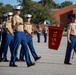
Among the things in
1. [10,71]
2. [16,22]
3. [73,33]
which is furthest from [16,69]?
[73,33]

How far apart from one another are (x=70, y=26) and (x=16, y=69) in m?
2.72

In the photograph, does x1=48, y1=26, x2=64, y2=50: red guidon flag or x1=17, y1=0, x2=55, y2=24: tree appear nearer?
x1=48, y1=26, x2=64, y2=50: red guidon flag

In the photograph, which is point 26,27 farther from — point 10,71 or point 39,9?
point 39,9

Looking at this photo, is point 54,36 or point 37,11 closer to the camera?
point 54,36

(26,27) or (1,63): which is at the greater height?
(26,27)

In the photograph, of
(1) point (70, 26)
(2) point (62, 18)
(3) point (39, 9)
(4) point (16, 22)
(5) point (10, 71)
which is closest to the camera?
(5) point (10, 71)

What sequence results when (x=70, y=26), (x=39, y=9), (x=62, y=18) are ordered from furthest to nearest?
1. (x=62, y=18)
2. (x=39, y=9)
3. (x=70, y=26)

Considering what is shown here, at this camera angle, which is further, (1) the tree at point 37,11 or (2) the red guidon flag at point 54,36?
(1) the tree at point 37,11

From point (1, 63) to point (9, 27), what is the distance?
1324 millimetres

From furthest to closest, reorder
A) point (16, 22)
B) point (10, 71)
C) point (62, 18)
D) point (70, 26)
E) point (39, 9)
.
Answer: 1. point (62, 18)
2. point (39, 9)
3. point (70, 26)
4. point (16, 22)
5. point (10, 71)

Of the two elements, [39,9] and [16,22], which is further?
[39,9]

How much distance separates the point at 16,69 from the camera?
1192cm

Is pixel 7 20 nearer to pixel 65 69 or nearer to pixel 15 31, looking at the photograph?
pixel 15 31

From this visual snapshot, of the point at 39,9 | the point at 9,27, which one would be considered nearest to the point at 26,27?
the point at 9,27
